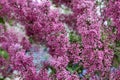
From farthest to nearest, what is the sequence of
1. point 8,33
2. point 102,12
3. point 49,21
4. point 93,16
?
point 8,33
point 102,12
point 49,21
point 93,16

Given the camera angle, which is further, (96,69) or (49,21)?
(49,21)

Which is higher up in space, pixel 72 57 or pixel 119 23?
pixel 119 23

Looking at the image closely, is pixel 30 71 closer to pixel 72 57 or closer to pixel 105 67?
pixel 72 57

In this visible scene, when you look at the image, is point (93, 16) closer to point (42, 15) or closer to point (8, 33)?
point (42, 15)

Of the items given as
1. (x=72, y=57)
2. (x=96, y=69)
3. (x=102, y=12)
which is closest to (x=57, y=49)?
(x=72, y=57)

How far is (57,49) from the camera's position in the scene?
1718 millimetres

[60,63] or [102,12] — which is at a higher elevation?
Answer: [102,12]

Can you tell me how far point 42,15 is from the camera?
5.89 feet

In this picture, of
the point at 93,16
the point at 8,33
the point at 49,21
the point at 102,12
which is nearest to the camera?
the point at 93,16

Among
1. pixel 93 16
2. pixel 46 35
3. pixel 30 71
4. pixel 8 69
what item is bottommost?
pixel 8 69

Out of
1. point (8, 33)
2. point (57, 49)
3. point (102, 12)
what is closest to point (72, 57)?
point (57, 49)

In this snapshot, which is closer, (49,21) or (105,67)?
(105,67)

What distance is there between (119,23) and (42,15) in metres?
0.33

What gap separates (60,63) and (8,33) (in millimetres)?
501
